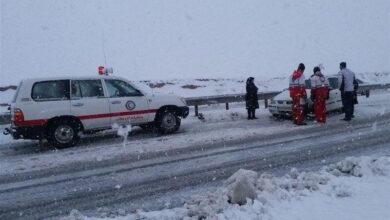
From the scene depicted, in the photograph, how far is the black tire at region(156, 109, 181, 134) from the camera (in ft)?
39.2

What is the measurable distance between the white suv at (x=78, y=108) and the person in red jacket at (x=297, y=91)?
156 inches

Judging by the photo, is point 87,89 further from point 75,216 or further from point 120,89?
point 75,216

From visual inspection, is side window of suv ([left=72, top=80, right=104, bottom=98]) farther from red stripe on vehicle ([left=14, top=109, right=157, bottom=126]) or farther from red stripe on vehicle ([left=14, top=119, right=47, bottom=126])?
red stripe on vehicle ([left=14, top=119, right=47, bottom=126])

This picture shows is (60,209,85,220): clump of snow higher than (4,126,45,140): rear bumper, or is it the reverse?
(4,126,45,140): rear bumper

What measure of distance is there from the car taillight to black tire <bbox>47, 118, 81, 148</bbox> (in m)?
0.75

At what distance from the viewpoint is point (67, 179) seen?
7.23 m

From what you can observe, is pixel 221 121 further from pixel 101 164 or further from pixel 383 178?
pixel 383 178

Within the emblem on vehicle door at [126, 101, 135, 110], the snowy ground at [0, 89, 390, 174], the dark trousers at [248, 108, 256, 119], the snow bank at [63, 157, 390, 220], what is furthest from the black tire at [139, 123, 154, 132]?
the snow bank at [63, 157, 390, 220]

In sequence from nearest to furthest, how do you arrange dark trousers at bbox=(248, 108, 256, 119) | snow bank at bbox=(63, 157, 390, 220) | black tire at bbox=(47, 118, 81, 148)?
snow bank at bbox=(63, 157, 390, 220) < black tire at bbox=(47, 118, 81, 148) < dark trousers at bbox=(248, 108, 256, 119)

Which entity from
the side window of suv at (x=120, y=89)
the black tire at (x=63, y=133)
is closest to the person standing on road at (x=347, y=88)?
the side window of suv at (x=120, y=89)

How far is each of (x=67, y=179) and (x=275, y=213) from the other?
4136mm

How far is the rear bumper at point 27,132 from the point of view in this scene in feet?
31.8

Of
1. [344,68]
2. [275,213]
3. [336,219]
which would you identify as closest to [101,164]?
[275,213]

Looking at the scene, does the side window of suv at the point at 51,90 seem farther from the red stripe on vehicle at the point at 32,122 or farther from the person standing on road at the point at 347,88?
the person standing on road at the point at 347,88
